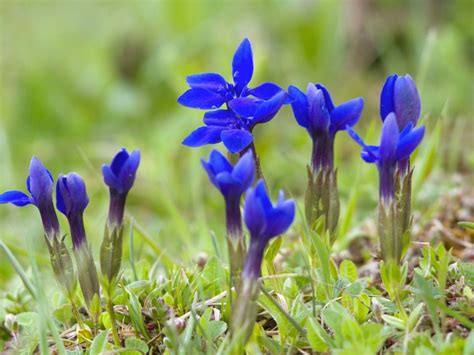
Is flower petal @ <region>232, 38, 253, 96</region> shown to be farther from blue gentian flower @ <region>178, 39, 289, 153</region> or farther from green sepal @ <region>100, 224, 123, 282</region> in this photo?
green sepal @ <region>100, 224, 123, 282</region>

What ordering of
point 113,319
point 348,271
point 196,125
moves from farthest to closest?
1. point 196,125
2. point 348,271
3. point 113,319

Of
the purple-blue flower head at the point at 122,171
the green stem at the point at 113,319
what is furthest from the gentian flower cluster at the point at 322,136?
the green stem at the point at 113,319

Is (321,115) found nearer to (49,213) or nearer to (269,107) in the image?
(269,107)

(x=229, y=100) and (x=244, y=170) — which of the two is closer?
(x=244, y=170)

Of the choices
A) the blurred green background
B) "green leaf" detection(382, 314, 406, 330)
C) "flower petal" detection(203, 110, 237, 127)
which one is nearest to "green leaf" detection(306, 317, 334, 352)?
"green leaf" detection(382, 314, 406, 330)

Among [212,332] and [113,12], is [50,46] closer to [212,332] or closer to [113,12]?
[113,12]

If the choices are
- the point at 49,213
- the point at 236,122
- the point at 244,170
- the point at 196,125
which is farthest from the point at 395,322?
the point at 196,125
